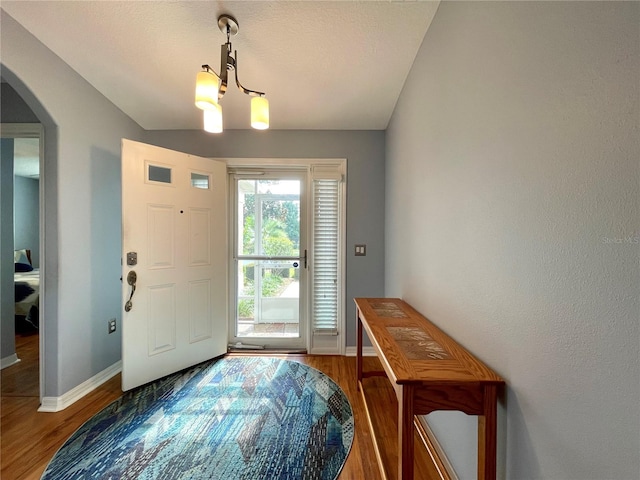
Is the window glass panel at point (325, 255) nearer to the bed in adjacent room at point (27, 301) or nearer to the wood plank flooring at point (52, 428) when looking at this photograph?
the wood plank flooring at point (52, 428)

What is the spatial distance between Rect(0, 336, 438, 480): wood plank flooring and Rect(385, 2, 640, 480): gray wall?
46cm

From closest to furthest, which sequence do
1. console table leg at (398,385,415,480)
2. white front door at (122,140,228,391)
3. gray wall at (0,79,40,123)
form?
console table leg at (398,385,415,480) < gray wall at (0,79,40,123) < white front door at (122,140,228,391)

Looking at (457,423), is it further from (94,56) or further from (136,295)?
(94,56)

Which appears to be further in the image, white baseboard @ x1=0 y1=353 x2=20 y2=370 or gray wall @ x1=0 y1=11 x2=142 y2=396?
white baseboard @ x1=0 y1=353 x2=20 y2=370

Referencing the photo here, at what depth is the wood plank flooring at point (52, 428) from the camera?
1.21m

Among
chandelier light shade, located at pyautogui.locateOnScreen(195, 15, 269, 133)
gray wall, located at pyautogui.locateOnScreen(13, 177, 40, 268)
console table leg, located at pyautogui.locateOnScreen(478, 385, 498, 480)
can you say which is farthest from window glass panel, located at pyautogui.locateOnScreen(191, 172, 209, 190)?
gray wall, located at pyautogui.locateOnScreen(13, 177, 40, 268)

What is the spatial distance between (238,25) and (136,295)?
1.99 metres

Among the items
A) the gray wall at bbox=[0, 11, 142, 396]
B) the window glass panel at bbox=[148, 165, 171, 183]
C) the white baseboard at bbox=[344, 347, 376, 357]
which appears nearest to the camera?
the gray wall at bbox=[0, 11, 142, 396]

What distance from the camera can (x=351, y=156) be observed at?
245cm

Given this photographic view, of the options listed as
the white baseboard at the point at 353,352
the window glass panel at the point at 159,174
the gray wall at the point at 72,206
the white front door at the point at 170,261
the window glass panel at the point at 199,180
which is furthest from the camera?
the white baseboard at the point at 353,352

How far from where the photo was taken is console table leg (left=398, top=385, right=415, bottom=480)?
76 centimetres

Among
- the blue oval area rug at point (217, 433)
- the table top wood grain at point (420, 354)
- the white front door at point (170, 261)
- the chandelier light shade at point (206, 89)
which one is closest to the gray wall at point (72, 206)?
the white front door at point (170, 261)

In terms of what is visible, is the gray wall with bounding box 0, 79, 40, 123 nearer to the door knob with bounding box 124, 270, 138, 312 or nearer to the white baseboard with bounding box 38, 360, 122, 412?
the door knob with bounding box 124, 270, 138, 312

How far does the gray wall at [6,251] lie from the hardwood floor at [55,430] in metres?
0.37
